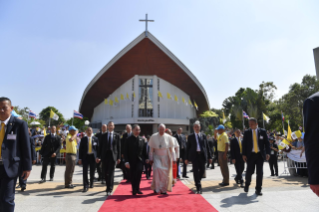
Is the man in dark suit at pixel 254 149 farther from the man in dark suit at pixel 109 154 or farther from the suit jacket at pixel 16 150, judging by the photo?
the suit jacket at pixel 16 150

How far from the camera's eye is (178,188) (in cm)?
693

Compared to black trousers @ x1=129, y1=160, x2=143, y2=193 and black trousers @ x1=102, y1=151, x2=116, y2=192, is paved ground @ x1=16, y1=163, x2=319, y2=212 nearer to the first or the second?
black trousers @ x1=102, y1=151, x2=116, y2=192

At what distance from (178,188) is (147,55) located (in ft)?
78.1

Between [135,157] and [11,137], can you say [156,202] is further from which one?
[11,137]

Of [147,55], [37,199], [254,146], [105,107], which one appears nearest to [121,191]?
A: [37,199]

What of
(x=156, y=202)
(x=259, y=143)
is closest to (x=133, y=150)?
(x=156, y=202)

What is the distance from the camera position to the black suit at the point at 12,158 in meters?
2.87

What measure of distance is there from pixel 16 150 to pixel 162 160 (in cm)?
380

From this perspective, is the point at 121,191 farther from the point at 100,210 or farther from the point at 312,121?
the point at 312,121

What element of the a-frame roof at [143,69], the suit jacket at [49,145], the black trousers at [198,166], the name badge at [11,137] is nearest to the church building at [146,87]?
the a-frame roof at [143,69]

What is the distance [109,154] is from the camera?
634 centimetres

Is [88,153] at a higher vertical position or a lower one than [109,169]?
higher

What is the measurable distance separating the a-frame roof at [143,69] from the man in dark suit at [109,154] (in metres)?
22.3

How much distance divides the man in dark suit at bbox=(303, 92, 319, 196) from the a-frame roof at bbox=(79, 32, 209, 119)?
26.5m
